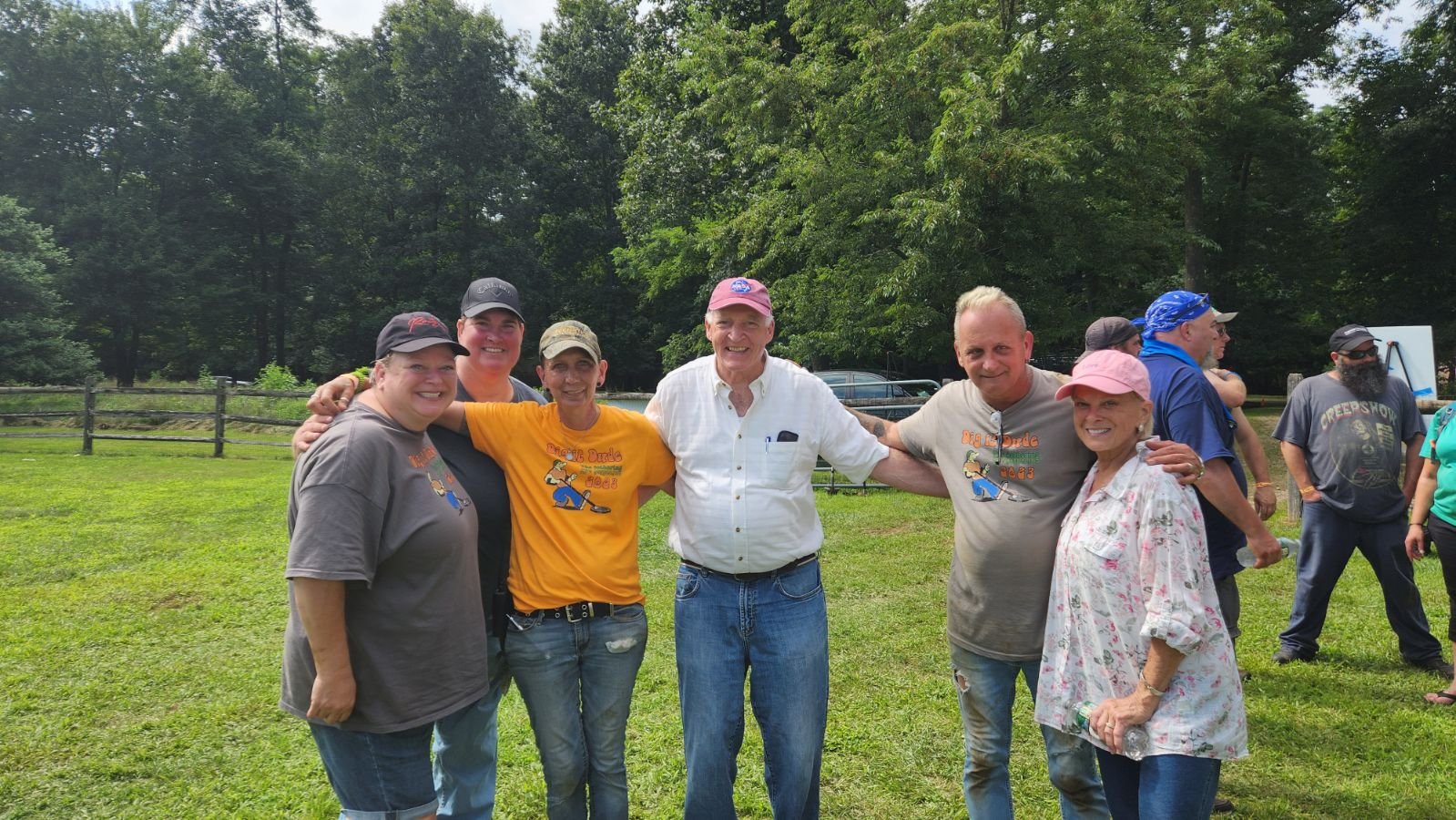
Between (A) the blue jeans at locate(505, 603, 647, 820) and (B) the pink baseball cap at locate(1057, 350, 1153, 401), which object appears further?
(A) the blue jeans at locate(505, 603, 647, 820)

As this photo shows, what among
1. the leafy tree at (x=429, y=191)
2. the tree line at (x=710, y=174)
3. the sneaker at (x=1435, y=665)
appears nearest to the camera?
the sneaker at (x=1435, y=665)

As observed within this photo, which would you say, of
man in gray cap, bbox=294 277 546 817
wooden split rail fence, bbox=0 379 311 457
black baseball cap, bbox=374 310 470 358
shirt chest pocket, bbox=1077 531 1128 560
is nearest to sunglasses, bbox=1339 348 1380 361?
shirt chest pocket, bbox=1077 531 1128 560

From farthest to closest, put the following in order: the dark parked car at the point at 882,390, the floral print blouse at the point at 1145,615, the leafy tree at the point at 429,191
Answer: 1. the leafy tree at the point at 429,191
2. the dark parked car at the point at 882,390
3. the floral print blouse at the point at 1145,615

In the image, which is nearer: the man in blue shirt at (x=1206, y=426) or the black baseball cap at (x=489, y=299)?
the man in blue shirt at (x=1206, y=426)

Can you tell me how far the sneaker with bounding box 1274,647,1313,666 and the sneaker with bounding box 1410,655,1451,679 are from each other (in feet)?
1.91

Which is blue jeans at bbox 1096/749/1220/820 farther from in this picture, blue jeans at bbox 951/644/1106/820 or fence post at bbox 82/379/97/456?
fence post at bbox 82/379/97/456

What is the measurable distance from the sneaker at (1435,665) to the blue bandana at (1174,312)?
129 inches

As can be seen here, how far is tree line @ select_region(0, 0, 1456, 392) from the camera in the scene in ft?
47.6

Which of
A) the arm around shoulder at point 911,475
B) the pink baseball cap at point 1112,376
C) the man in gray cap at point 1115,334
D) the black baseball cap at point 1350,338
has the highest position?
the black baseball cap at point 1350,338

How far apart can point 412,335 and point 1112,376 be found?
6.62 ft

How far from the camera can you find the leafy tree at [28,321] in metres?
20.8

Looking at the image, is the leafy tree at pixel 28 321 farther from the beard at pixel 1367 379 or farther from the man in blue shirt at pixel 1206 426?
the beard at pixel 1367 379

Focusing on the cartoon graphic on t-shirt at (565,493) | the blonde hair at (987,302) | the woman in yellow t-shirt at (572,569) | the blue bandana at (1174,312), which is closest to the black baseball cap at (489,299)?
the woman in yellow t-shirt at (572,569)

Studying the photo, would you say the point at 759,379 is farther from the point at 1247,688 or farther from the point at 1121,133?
the point at 1121,133
